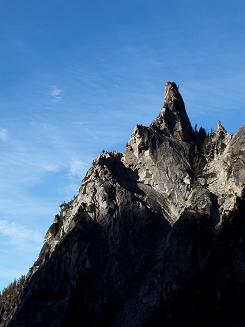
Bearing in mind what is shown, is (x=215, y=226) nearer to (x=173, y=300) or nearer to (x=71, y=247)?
(x=173, y=300)

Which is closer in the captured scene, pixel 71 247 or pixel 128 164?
pixel 71 247

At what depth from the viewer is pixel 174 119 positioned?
112438 millimetres

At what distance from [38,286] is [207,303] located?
27516 mm

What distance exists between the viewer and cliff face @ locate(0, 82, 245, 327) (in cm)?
7744

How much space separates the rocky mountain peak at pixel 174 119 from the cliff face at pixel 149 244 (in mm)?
4484

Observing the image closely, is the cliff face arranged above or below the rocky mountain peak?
below

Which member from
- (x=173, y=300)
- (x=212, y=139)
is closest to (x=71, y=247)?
(x=173, y=300)

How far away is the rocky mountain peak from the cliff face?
4.48 metres

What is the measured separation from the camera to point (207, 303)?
252ft

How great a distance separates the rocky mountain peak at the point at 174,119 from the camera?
109812 mm

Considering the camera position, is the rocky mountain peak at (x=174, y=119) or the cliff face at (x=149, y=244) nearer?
the cliff face at (x=149, y=244)

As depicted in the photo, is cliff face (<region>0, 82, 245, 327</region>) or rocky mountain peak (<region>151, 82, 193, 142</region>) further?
rocky mountain peak (<region>151, 82, 193, 142</region>)

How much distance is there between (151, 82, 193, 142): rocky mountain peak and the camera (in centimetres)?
10981

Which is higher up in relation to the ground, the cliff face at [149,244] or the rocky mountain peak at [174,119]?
the rocky mountain peak at [174,119]
